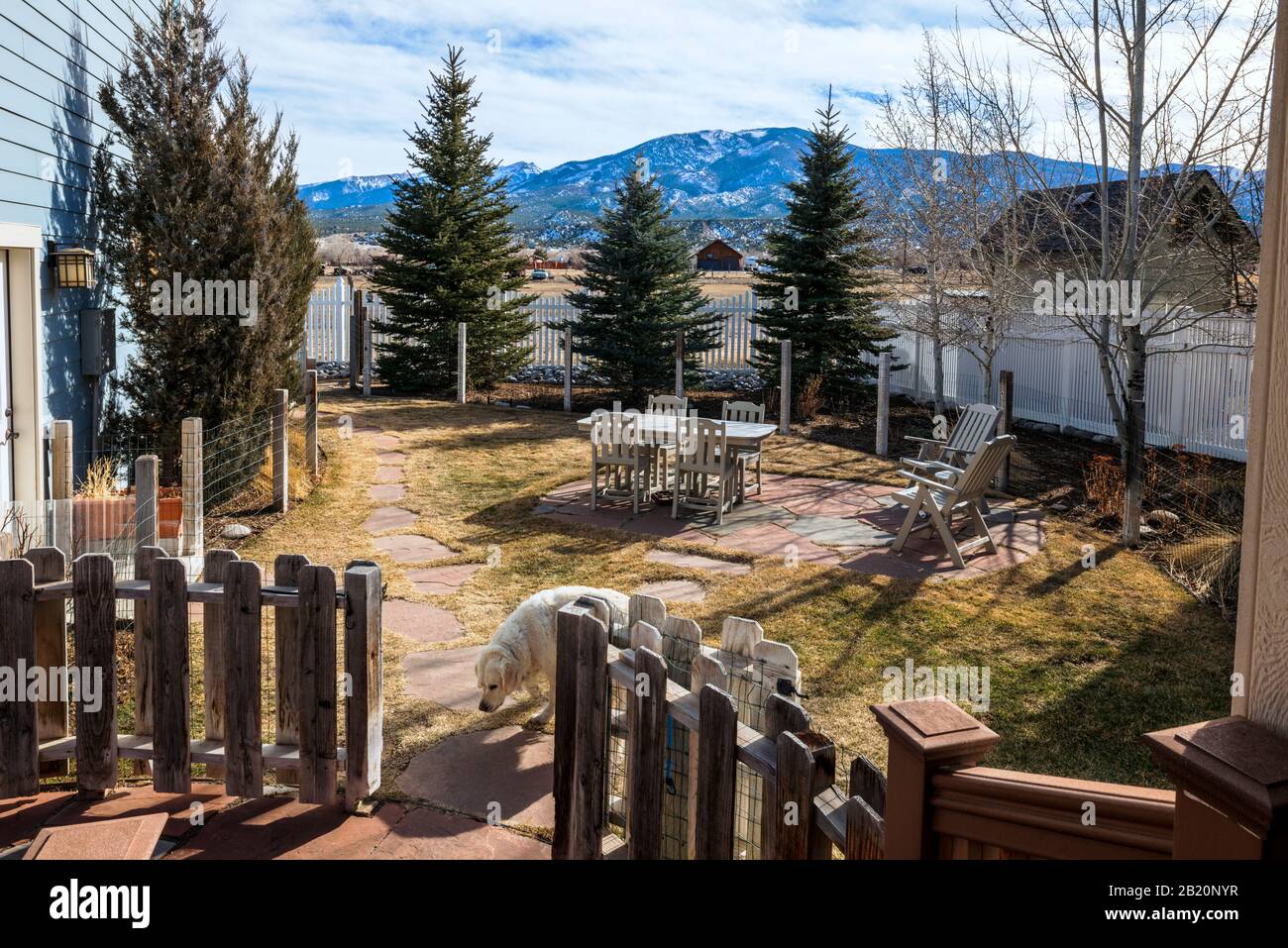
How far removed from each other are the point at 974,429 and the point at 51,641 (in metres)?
8.05

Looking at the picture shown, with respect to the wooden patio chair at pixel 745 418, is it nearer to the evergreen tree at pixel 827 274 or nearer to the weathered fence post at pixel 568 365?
the evergreen tree at pixel 827 274

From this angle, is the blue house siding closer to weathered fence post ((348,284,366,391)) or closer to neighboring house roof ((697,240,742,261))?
weathered fence post ((348,284,366,391))

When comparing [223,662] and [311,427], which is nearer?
[223,662]

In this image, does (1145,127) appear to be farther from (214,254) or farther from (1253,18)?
(214,254)

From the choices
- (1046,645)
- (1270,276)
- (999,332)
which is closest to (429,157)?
(999,332)

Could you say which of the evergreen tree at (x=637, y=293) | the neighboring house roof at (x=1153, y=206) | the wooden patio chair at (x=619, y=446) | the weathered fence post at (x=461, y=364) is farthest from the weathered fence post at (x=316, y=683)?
the evergreen tree at (x=637, y=293)

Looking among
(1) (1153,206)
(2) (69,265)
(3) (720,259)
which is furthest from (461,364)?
(3) (720,259)

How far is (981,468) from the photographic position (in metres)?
7.73

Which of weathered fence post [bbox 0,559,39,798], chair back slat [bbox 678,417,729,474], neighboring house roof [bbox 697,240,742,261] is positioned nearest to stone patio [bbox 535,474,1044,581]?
chair back slat [bbox 678,417,729,474]

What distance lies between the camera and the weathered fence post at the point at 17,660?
3.71m

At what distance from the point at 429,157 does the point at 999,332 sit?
32.8ft

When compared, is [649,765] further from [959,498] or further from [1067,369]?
[1067,369]

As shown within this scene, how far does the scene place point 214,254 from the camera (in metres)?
8.99

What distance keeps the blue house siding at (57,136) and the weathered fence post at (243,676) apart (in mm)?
4684
